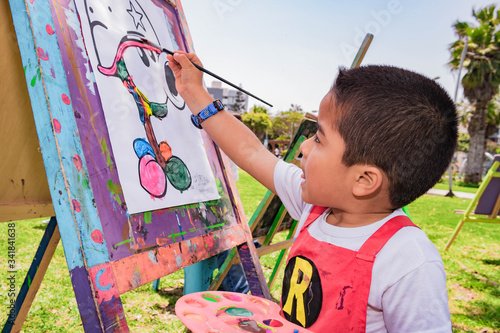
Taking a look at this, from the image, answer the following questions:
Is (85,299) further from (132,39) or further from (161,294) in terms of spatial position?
(161,294)

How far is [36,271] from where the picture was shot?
1485mm

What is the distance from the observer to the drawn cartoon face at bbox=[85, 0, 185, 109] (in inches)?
49.8

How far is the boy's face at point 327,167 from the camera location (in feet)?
3.56

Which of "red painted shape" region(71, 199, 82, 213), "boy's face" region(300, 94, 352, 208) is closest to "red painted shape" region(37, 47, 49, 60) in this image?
"red painted shape" region(71, 199, 82, 213)

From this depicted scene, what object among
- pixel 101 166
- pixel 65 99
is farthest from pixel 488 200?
pixel 65 99

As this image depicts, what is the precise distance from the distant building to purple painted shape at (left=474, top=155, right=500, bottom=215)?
1587 inches

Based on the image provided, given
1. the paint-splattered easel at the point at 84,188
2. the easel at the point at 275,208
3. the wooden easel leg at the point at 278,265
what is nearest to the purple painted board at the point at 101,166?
the paint-splattered easel at the point at 84,188

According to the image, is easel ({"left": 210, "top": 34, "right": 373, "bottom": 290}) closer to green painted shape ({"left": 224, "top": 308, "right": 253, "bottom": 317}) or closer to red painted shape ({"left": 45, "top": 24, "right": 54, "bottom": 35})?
green painted shape ({"left": 224, "top": 308, "right": 253, "bottom": 317})

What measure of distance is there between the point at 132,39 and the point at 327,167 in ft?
3.09

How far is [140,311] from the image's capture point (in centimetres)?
265

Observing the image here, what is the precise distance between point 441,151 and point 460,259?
4.44 metres

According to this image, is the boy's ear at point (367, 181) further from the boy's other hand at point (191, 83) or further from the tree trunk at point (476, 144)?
the tree trunk at point (476, 144)

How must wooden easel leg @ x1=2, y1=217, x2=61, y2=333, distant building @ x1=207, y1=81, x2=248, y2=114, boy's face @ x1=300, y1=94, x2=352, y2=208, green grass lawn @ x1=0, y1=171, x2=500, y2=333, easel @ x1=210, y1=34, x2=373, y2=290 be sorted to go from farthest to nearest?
distant building @ x1=207, y1=81, x2=248, y2=114
green grass lawn @ x1=0, y1=171, x2=500, y2=333
easel @ x1=210, y1=34, x2=373, y2=290
wooden easel leg @ x1=2, y1=217, x2=61, y2=333
boy's face @ x1=300, y1=94, x2=352, y2=208

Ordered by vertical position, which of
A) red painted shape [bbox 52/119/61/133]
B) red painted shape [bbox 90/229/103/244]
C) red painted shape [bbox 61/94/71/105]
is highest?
red painted shape [bbox 61/94/71/105]
